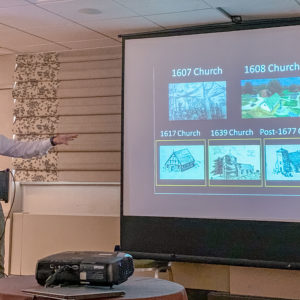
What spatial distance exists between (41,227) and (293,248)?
2.71 meters

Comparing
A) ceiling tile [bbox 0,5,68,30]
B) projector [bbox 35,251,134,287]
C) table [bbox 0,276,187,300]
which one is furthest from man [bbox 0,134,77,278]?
projector [bbox 35,251,134,287]

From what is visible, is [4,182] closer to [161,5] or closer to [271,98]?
[161,5]

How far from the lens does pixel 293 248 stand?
161 inches

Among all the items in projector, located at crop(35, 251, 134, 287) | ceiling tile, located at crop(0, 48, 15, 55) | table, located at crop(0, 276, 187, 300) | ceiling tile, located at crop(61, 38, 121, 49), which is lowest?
table, located at crop(0, 276, 187, 300)

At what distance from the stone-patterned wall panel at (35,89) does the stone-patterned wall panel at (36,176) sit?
2.72 feet

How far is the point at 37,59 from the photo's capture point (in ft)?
18.9

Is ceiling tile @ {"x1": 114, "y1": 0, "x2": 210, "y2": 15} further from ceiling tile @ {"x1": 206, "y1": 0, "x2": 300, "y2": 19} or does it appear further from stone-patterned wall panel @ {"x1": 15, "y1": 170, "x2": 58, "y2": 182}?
stone-patterned wall panel @ {"x1": 15, "y1": 170, "x2": 58, "y2": 182}

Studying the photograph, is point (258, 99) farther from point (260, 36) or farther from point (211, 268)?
point (211, 268)

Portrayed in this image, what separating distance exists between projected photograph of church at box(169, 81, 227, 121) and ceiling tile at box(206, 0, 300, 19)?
613 millimetres

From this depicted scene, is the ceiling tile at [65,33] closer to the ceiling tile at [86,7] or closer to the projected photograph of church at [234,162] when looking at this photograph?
the ceiling tile at [86,7]

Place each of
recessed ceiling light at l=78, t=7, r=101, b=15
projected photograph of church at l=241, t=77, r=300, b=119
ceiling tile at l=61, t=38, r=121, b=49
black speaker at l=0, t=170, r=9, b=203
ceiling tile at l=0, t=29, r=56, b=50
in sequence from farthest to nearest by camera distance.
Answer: ceiling tile at l=61, t=38, r=121, b=49 → black speaker at l=0, t=170, r=9, b=203 → ceiling tile at l=0, t=29, r=56, b=50 → recessed ceiling light at l=78, t=7, r=101, b=15 → projected photograph of church at l=241, t=77, r=300, b=119

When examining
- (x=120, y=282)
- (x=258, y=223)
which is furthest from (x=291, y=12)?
(x=120, y=282)

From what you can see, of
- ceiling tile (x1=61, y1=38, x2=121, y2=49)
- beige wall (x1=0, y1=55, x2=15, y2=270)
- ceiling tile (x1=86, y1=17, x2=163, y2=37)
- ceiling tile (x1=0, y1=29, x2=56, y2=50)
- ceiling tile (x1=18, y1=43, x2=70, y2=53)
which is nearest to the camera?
ceiling tile (x1=86, y1=17, x2=163, y2=37)

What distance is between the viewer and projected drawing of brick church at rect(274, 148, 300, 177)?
409 cm
